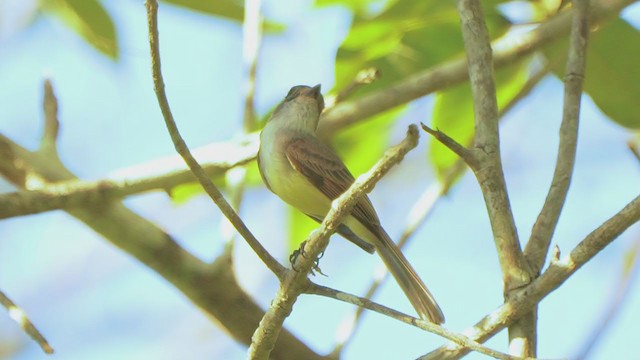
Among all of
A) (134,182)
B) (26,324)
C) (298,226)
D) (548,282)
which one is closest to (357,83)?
(298,226)

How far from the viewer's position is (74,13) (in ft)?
12.0

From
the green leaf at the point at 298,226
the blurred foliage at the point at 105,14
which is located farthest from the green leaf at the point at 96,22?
the green leaf at the point at 298,226

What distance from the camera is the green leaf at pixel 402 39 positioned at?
357 centimetres

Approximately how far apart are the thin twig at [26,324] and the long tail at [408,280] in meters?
1.35

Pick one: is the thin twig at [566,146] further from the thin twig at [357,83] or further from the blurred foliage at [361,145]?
the blurred foliage at [361,145]

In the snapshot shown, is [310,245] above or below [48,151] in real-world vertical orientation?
below

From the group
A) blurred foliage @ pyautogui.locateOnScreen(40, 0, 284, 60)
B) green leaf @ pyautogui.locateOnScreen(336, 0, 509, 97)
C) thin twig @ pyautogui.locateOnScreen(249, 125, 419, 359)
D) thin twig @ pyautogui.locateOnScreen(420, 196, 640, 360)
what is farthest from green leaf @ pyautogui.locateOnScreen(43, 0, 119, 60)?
thin twig @ pyautogui.locateOnScreen(420, 196, 640, 360)

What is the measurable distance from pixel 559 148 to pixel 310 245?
2.95 ft

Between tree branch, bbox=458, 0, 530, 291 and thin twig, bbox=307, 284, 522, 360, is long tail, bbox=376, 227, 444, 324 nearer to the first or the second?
tree branch, bbox=458, 0, 530, 291

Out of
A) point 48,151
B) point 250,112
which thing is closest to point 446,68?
point 250,112

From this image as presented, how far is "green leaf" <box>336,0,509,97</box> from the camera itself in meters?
3.57

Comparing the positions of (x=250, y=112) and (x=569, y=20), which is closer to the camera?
(x=569, y=20)

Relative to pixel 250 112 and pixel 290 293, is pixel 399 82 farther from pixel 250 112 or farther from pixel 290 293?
pixel 290 293

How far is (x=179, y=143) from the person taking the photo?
8.39ft
